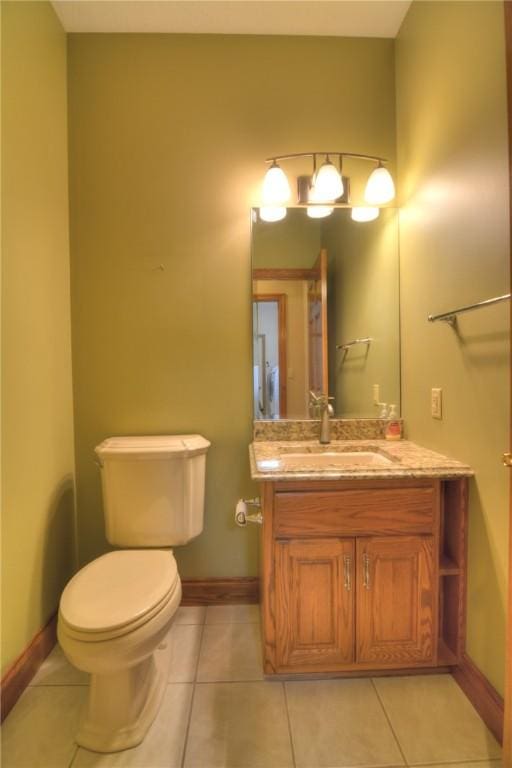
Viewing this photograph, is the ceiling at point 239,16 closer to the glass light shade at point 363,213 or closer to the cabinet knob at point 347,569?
the glass light shade at point 363,213

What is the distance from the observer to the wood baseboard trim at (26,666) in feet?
3.96

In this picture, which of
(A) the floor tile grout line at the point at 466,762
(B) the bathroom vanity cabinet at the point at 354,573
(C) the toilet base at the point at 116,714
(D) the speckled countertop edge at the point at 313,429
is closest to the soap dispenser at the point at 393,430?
(D) the speckled countertop edge at the point at 313,429

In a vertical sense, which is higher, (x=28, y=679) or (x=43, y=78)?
(x=43, y=78)

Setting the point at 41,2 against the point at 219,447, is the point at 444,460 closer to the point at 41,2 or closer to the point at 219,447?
the point at 219,447

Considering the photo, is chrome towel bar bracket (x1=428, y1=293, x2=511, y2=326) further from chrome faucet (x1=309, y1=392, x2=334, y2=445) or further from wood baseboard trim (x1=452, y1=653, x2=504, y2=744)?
wood baseboard trim (x1=452, y1=653, x2=504, y2=744)

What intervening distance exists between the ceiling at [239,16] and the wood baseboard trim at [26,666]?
2.57 m

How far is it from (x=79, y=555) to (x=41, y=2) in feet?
7.73

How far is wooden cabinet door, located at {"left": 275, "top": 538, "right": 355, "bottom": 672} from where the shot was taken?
1237 millimetres

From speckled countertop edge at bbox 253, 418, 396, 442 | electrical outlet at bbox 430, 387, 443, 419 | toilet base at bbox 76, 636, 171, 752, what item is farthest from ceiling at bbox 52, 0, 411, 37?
toilet base at bbox 76, 636, 171, 752

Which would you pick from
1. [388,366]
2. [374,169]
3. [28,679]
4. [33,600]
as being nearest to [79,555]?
[33,600]

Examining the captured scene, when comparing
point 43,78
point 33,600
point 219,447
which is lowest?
point 33,600

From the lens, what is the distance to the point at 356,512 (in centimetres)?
124

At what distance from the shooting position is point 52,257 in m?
1.56

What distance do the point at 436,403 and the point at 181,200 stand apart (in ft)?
4.68
